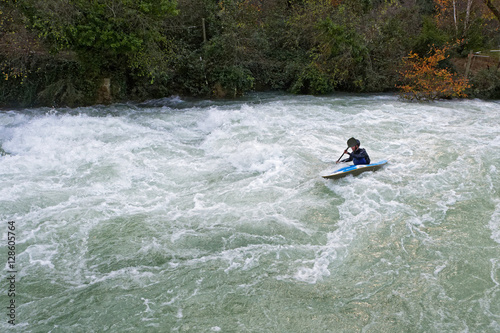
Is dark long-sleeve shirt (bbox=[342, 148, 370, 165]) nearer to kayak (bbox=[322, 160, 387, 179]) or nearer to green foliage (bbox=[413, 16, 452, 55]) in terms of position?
kayak (bbox=[322, 160, 387, 179])

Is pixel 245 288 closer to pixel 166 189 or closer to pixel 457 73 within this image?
pixel 166 189

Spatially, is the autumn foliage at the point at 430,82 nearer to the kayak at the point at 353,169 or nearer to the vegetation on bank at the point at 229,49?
the vegetation on bank at the point at 229,49

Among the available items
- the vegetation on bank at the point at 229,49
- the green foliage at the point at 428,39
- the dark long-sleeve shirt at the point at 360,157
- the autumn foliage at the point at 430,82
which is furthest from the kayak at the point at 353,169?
the green foliage at the point at 428,39

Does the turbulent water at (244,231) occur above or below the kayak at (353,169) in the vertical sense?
below

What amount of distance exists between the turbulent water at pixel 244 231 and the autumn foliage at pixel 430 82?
4.28 meters

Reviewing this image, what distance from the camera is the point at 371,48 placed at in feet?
51.5

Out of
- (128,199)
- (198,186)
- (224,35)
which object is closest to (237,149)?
(198,186)

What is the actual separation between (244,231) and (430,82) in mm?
11467

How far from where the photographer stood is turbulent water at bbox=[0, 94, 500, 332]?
4180 mm

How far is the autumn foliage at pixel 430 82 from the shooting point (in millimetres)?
13680

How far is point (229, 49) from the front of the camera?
1421 centimetres

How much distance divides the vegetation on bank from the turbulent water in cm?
305

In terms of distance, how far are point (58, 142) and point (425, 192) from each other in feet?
25.9

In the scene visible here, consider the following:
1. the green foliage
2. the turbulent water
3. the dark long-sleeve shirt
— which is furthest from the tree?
the green foliage
